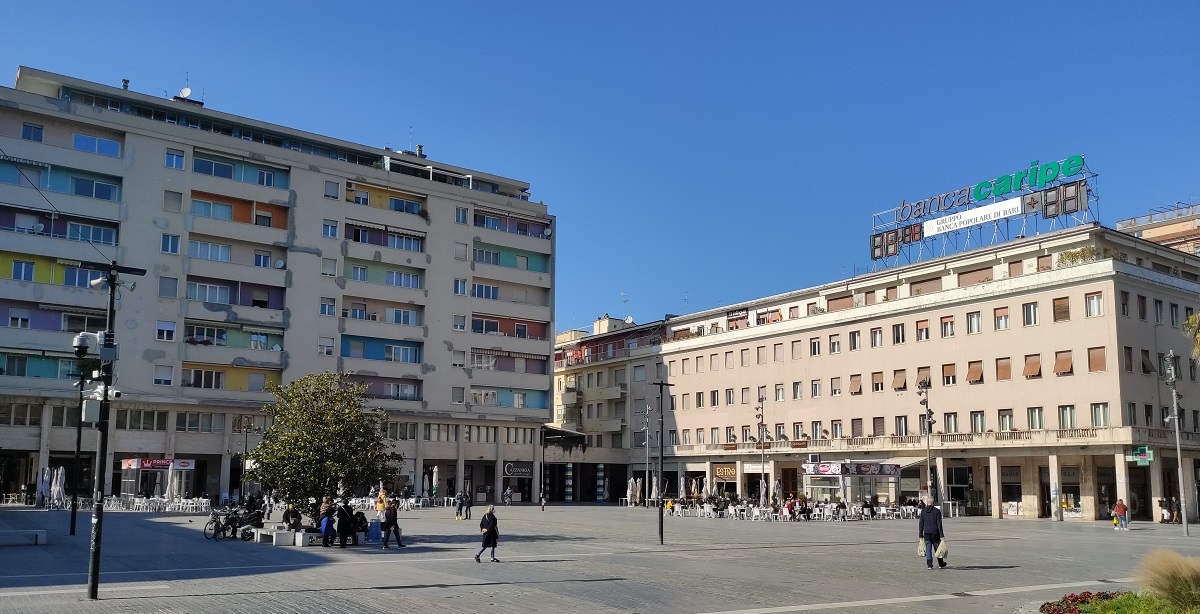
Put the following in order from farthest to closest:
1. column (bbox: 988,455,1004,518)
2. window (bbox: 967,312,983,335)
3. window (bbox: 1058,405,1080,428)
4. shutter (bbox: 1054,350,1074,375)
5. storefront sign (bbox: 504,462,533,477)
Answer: storefront sign (bbox: 504,462,533,477), window (bbox: 967,312,983,335), column (bbox: 988,455,1004,518), shutter (bbox: 1054,350,1074,375), window (bbox: 1058,405,1080,428)

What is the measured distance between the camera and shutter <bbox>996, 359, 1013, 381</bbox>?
60.8 metres

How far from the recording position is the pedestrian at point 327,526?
96.9ft

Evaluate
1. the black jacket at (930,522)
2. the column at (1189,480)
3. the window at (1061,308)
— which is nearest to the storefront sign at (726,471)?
the window at (1061,308)

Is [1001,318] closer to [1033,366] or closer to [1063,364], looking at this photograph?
[1033,366]

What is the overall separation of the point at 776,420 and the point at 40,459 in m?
48.6

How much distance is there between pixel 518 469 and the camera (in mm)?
81000

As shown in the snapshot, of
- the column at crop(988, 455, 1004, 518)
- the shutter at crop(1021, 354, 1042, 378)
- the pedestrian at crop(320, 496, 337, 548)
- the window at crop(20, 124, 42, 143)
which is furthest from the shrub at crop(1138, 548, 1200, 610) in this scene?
the window at crop(20, 124, 42, 143)

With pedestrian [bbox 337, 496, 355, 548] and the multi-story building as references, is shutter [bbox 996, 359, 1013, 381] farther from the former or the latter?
pedestrian [bbox 337, 496, 355, 548]

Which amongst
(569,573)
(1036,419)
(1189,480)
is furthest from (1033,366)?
(569,573)

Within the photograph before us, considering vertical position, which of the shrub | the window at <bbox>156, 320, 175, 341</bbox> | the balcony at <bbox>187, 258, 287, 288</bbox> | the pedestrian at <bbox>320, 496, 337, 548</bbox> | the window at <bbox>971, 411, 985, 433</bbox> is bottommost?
the pedestrian at <bbox>320, 496, 337, 548</bbox>

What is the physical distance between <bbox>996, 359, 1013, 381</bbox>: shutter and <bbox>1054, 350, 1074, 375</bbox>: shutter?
289cm

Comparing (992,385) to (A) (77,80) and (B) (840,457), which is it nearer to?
(B) (840,457)

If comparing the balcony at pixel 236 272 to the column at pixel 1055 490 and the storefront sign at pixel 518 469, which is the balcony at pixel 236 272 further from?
the column at pixel 1055 490

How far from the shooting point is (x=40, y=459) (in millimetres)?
61906
